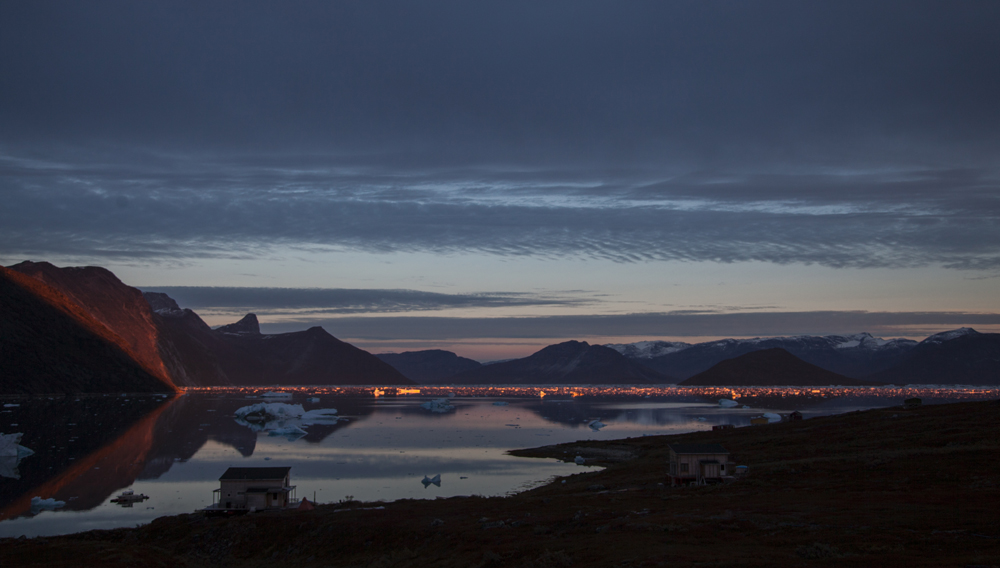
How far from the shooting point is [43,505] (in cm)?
3850

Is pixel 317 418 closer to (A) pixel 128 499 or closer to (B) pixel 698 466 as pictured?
(A) pixel 128 499

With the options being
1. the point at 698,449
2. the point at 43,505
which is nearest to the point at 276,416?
the point at 43,505

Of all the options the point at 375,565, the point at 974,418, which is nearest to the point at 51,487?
the point at 375,565

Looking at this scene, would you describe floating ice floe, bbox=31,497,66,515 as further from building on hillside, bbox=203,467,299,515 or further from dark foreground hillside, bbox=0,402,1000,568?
building on hillside, bbox=203,467,299,515

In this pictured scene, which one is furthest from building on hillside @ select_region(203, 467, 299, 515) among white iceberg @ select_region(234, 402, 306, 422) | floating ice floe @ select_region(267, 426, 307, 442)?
white iceberg @ select_region(234, 402, 306, 422)

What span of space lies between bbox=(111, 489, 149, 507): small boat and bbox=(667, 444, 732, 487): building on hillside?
103 ft

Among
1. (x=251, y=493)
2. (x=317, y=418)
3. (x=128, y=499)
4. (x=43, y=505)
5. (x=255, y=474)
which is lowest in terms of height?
(x=317, y=418)

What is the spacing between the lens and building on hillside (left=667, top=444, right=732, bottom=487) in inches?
1423

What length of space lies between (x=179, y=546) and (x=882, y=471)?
32992 mm

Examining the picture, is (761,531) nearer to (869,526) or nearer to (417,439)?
(869,526)

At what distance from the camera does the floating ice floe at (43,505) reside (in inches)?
1495

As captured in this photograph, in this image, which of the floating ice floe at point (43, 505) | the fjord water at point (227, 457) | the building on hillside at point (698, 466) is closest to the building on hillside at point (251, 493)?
the fjord water at point (227, 457)

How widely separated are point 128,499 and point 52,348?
132192 mm

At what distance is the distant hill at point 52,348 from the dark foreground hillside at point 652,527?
13371 centimetres
